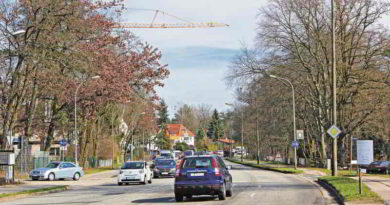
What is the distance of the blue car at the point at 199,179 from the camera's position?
20.1 m

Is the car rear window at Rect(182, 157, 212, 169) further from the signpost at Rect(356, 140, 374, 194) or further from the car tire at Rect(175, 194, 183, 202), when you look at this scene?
the signpost at Rect(356, 140, 374, 194)

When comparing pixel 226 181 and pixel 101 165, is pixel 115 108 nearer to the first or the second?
pixel 101 165

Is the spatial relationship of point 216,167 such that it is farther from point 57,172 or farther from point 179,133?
point 179,133

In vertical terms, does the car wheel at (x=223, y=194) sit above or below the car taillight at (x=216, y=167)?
below

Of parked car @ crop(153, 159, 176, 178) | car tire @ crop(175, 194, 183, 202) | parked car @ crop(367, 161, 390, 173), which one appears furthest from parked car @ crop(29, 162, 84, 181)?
parked car @ crop(367, 161, 390, 173)

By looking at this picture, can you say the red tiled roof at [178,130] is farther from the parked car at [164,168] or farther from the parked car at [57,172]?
the parked car at [57,172]

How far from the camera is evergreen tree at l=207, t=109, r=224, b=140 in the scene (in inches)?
6860

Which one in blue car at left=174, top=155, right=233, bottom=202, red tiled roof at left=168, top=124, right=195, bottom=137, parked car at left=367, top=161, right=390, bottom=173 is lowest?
parked car at left=367, top=161, right=390, bottom=173

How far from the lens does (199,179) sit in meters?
20.2

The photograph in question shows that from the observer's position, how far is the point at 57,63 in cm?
4253

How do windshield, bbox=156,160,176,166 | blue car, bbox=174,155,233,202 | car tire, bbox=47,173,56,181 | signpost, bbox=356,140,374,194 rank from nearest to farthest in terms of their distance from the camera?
signpost, bbox=356,140,374,194 → blue car, bbox=174,155,233,202 → car tire, bbox=47,173,56,181 → windshield, bbox=156,160,176,166

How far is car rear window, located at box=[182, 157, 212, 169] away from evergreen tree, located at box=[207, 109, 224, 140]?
153449 mm

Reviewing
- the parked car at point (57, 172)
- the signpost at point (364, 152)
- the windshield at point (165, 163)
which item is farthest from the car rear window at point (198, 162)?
the parked car at point (57, 172)

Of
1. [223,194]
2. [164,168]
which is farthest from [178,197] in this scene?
[164,168]
